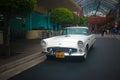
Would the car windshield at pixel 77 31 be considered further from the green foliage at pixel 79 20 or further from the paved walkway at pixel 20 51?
the green foliage at pixel 79 20

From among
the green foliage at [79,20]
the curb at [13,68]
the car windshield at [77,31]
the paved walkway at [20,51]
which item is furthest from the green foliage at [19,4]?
the green foliage at [79,20]

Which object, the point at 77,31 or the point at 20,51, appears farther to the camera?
the point at 20,51

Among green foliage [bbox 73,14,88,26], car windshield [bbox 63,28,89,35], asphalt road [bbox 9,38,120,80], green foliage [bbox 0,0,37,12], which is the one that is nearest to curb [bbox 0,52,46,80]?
asphalt road [bbox 9,38,120,80]

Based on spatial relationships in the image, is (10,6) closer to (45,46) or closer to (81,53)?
(45,46)

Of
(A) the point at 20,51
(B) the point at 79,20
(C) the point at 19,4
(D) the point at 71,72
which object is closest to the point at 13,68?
(D) the point at 71,72

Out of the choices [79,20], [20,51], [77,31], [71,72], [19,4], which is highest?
[79,20]

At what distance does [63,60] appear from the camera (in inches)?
365

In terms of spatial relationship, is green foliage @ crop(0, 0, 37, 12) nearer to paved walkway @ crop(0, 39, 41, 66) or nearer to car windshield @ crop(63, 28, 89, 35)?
paved walkway @ crop(0, 39, 41, 66)

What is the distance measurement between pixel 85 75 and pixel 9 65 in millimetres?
2612

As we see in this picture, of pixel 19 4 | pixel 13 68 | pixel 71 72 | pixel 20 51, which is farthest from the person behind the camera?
pixel 20 51

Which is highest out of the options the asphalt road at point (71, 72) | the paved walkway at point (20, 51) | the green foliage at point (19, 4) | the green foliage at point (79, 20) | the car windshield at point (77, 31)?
the green foliage at point (79, 20)

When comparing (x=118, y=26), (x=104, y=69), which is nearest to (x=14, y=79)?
(x=104, y=69)

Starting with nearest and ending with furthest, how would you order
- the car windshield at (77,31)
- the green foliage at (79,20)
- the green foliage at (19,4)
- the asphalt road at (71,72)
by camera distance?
1. the asphalt road at (71,72)
2. the green foliage at (19,4)
3. the car windshield at (77,31)
4. the green foliage at (79,20)

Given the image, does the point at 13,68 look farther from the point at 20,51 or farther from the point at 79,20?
the point at 79,20
